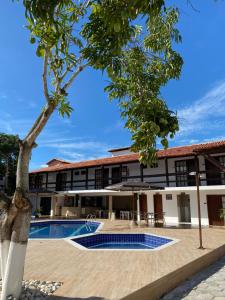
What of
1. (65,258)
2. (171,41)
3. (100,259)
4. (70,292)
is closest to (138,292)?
(70,292)

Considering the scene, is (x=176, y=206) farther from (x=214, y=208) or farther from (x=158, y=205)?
(x=214, y=208)

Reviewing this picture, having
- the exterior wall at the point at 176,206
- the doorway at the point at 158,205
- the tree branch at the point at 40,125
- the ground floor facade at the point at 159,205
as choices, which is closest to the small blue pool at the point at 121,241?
the ground floor facade at the point at 159,205

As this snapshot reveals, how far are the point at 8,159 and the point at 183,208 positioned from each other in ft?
82.6

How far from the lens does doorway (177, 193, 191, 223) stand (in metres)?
19.2

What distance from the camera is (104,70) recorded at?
4.27 metres

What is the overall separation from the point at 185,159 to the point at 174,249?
36.7 ft

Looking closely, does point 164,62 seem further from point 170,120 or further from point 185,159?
point 185,159

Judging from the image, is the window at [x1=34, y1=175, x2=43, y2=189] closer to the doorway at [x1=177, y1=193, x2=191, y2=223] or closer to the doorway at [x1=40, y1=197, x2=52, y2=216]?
the doorway at [x1=40, y1=197, x2=52, y2=216]

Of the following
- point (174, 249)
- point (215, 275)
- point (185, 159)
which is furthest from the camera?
point (185, 159)

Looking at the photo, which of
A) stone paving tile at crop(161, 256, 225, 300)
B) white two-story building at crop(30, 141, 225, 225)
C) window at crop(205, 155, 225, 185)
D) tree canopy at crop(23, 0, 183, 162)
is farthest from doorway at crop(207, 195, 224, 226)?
tree canopy at crop(23, 0, 183, 162)

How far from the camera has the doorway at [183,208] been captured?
19250mm

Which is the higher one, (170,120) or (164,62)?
(164,62)

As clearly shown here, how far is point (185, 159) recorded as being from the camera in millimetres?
20000

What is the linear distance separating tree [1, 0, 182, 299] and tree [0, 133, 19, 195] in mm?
31045
